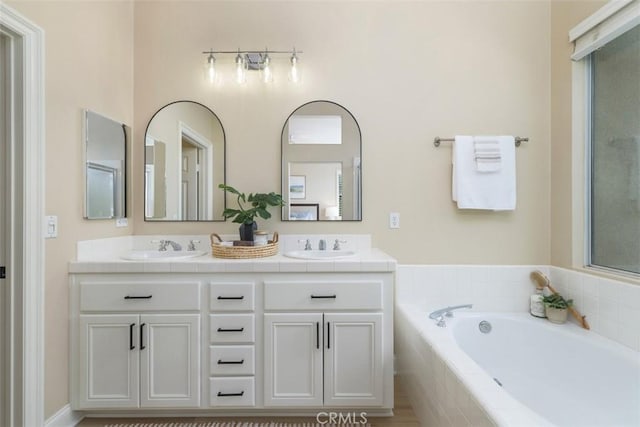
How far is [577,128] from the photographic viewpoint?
1923mm

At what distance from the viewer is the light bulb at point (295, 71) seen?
2.12m

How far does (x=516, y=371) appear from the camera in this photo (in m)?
1.79

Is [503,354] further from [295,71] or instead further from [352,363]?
[295,71]

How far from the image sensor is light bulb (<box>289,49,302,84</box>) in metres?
2.12

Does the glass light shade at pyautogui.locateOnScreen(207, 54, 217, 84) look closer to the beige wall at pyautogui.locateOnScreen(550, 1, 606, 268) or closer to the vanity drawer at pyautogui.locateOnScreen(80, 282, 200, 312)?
the vanity drawer at pyautogui.locateOnScreen(80, 282, 200, 312)

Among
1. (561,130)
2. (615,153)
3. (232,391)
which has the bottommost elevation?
(232,391)

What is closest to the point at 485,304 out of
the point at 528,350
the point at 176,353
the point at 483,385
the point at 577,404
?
the point at 528,350

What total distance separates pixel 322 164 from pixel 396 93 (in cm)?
75

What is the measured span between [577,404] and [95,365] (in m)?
2.55

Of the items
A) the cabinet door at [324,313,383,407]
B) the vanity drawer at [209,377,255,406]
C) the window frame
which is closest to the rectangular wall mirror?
the vanity drawer at [209,377,255,406]

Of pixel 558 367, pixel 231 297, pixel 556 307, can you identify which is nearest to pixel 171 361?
pixel 231 297

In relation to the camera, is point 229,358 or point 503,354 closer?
point 229,358

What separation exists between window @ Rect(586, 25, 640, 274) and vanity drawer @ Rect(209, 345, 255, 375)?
2.15m

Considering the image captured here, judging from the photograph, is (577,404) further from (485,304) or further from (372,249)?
(372,249)
